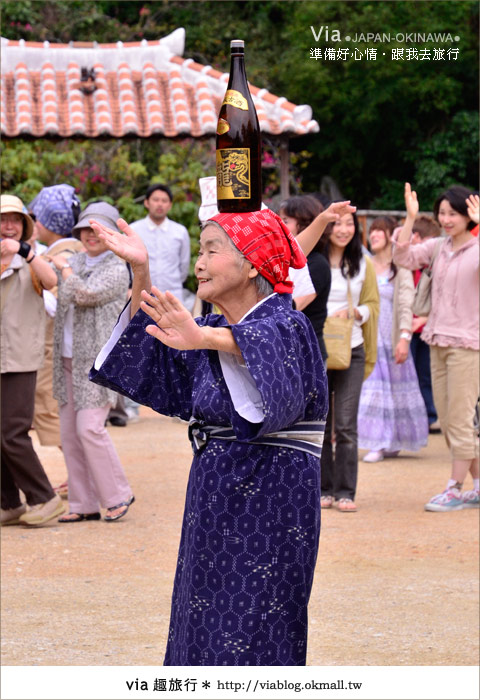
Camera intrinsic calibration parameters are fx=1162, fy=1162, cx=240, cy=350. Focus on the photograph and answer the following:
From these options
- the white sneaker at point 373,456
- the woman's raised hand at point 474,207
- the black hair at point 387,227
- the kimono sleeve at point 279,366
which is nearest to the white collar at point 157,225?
the black hair at point 387,227

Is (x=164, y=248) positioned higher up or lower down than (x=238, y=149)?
lower down

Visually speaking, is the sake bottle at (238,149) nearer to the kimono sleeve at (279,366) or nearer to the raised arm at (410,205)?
the kimono sleeve at (279,366)

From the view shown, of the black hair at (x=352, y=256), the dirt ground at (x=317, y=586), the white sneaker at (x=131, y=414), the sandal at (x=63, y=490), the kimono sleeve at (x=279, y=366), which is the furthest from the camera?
the white sneaker at (x=131, y=414)

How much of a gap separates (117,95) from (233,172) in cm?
1248

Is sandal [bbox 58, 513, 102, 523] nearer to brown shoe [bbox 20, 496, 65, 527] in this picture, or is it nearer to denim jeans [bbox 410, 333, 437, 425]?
brown shoe [bbox 20, 496, 65, 527]

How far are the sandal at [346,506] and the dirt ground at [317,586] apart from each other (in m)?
0.05

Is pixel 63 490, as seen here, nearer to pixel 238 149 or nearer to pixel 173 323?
pixel 238 149

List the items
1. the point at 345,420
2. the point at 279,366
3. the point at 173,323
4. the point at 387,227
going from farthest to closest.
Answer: the point at 387,227 < the point at 345,420 < the point at 279,366 < the point at 173,323

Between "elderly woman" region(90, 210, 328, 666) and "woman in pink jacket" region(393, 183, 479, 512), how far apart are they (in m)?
4.11

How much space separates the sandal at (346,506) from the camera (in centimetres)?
737

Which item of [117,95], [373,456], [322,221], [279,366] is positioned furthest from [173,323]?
[117,95]

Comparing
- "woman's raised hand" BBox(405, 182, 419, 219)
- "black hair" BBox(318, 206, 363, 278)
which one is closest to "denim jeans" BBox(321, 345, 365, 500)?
"black hair" BBox(318, 206, 363, 278)

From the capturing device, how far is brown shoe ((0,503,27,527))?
7.11m

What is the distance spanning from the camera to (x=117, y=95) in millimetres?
15086
